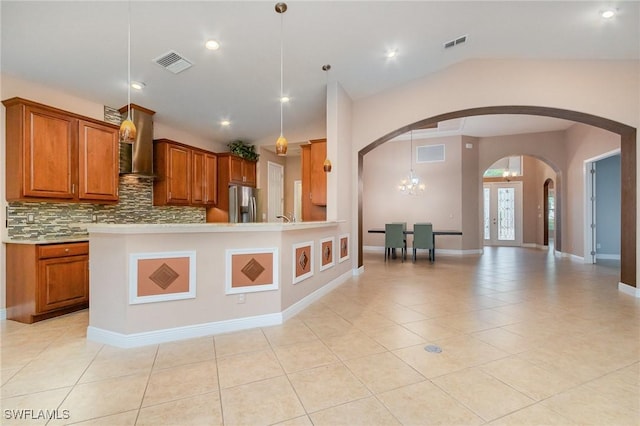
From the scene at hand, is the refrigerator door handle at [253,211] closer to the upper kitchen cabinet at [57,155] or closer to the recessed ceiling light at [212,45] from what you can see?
the upper kitchen cabinet at [57,155]

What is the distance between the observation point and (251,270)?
3186mm

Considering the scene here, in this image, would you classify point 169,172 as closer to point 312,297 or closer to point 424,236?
point 312,297

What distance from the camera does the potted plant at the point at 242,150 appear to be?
7.07 metres

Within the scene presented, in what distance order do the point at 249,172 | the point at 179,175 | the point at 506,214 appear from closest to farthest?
the point at 179,175, the point at 249,172, the point at 506,214

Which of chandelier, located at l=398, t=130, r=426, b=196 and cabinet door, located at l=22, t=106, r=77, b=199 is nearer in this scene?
cabinet door, located at l=22, t=106, r=77, b=199

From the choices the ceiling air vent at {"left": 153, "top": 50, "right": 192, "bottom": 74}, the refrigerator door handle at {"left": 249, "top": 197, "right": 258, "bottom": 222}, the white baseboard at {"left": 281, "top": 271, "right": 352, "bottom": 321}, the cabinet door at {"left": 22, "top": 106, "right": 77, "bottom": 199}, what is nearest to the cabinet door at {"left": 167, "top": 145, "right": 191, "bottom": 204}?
the refrigerator door handle at {"left": 249, "top": 197, "right": 258, "bottom": 222}

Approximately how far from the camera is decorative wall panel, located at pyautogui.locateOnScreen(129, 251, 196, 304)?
2.74 meters

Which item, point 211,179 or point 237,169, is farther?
point 237,169

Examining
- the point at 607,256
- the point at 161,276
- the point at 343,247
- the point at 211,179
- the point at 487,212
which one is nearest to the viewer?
the point at 161,276

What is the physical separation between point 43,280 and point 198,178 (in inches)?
124

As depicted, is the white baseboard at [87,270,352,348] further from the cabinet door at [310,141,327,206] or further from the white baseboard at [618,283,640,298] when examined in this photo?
the white baseboard at [618,283,640,298]

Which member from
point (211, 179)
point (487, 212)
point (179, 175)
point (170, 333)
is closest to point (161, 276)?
point (170, 333)

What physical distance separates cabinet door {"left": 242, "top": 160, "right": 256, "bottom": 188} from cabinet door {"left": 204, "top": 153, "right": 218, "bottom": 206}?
695 mm

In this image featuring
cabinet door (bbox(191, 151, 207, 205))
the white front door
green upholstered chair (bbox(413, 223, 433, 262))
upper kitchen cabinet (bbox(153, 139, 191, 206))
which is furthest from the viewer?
the white front door
